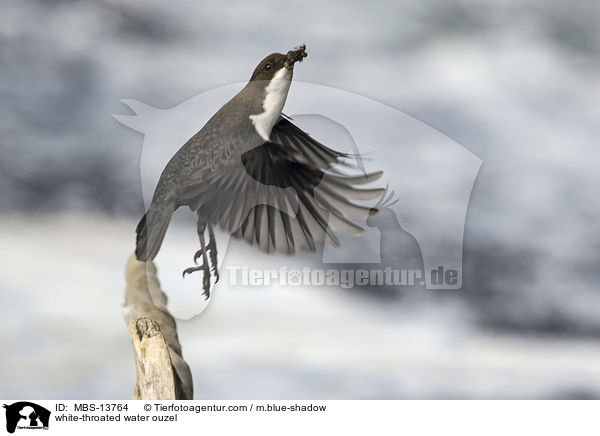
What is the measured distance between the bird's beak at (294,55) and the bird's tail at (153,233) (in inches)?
13.5

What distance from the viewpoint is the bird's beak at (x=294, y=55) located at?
36.3 inches

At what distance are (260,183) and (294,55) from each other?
235 mm

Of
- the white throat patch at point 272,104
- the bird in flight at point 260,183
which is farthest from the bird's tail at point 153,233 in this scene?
the white throat patch at point 272,104

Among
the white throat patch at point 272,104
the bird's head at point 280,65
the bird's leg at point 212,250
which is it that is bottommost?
the bird's leg at point 212,250

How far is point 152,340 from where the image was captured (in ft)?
3.03

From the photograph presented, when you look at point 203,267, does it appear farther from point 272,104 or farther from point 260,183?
point 272,104

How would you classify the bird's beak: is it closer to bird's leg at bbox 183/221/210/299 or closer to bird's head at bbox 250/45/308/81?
bird's head at bbox 250/45/308/81

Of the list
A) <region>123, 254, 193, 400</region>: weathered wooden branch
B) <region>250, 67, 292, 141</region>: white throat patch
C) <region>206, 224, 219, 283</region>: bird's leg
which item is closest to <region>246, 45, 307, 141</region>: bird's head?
<region>250, 67, 292, 141</region>: white throat patch

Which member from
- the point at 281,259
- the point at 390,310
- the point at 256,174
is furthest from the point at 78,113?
the point at 390,310

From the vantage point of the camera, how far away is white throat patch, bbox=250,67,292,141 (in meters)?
0.92

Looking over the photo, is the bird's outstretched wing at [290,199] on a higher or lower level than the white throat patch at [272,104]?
lower

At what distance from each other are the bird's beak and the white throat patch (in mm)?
11

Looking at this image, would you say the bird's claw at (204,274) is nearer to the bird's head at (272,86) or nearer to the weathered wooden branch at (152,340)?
the weathered wooden branch at (152,340)
